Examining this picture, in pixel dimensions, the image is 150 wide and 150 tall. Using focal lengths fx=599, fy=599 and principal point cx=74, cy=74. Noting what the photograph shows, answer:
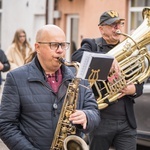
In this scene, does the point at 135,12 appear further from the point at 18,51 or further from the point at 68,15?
the point at 18,51

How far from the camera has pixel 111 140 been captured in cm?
541

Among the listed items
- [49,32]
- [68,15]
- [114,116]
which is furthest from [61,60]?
[68,15]

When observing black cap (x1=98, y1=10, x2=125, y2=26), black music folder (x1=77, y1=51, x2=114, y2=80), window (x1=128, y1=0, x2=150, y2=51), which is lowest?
black music folder (x1=77, y1=51, x2=114, y2=80)

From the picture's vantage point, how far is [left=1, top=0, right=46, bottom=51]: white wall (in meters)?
18.9

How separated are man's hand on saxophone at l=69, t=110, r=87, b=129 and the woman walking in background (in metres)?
6.54

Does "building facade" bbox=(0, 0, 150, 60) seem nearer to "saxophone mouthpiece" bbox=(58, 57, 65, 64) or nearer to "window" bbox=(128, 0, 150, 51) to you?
"window" bbox=(128, 0, 150, 51)

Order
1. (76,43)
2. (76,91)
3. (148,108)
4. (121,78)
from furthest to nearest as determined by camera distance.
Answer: (76,43), (148,108), (121,78), (76,91)

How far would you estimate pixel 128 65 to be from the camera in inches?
215

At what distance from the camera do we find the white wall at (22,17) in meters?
18.9

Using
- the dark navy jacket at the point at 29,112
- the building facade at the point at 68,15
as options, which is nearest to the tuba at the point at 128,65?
the dark navy jacket at the point at 29,112

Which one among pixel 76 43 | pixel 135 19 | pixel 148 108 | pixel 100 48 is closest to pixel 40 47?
pixel 100 48

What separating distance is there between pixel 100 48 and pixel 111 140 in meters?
0.84

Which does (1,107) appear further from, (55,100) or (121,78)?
(121,78)

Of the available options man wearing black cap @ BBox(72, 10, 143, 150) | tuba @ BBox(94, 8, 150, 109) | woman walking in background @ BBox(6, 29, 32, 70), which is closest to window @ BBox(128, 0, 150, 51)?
woman walking in background @ BBox(6, 29, 32, 70)
